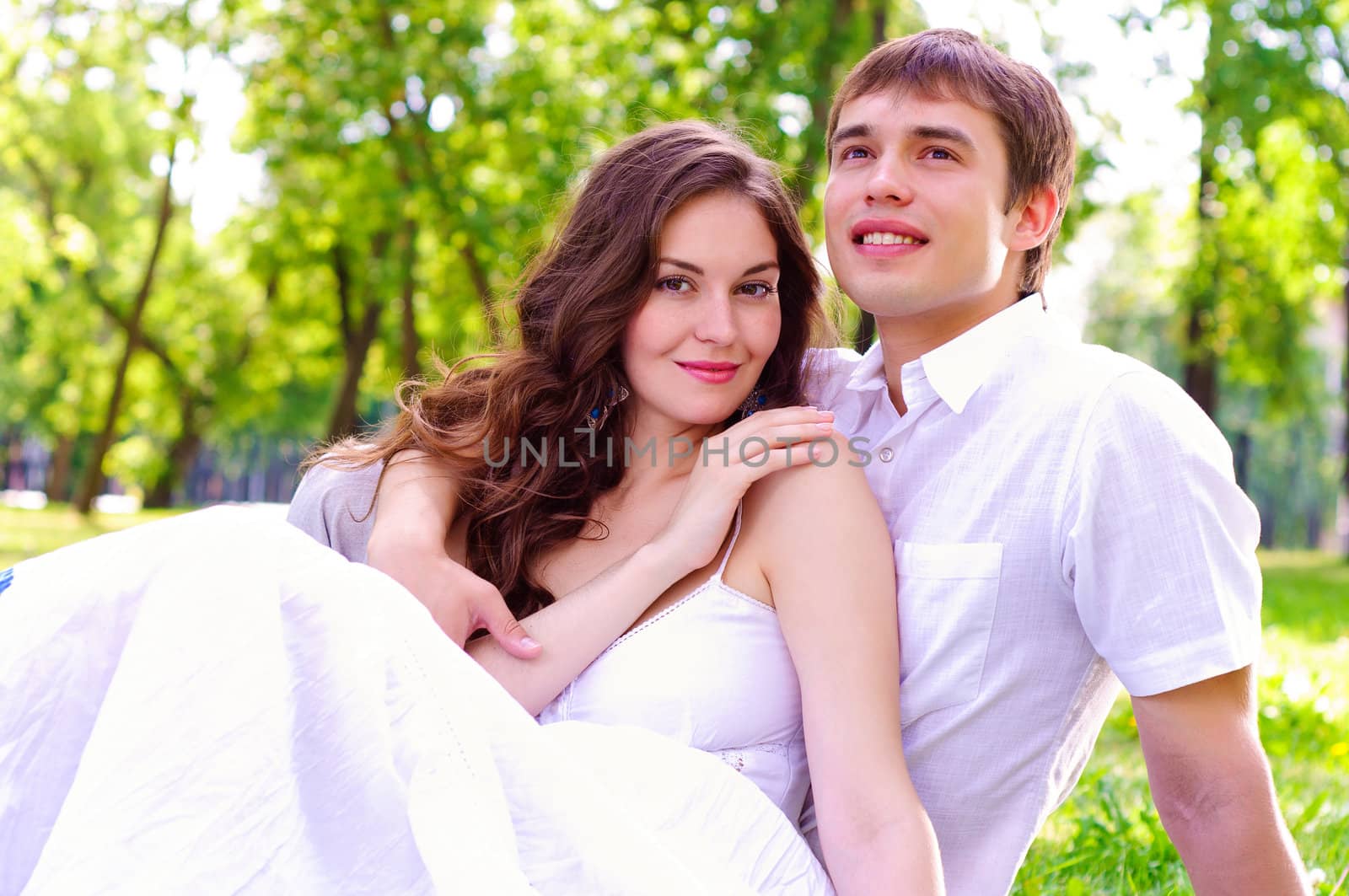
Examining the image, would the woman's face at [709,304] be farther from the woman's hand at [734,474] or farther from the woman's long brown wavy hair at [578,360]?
the woman's hand at [734,474]

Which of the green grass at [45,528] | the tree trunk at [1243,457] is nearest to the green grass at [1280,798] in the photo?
the green grass at [45,528]

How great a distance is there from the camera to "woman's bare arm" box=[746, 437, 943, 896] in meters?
2.23

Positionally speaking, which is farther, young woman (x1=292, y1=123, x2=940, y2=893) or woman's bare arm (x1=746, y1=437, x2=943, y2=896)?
young woman (x1=292, y1=123, x2=940, y2=893)

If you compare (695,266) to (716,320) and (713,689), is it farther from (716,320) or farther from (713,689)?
(713,689)

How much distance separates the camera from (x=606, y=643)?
8.57 ft

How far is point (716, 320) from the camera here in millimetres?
2809

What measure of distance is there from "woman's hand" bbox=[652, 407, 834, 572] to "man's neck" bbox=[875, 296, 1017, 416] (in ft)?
0.72

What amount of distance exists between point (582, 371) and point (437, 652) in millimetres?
1296

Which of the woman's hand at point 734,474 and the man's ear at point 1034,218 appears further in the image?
the man's ear at point 1034,218

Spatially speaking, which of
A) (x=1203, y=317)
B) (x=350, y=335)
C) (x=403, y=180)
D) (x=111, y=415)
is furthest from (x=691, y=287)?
(x=350, y=335)

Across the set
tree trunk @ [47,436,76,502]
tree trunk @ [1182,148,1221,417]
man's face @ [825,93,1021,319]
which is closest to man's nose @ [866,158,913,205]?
man's face @ [825,93,1021,319]

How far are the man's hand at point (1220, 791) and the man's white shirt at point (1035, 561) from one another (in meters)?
0.06

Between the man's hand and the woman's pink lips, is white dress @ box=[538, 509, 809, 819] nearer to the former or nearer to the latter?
the woman's pink lips

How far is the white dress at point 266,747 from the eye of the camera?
5.61ft
